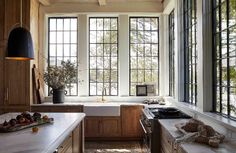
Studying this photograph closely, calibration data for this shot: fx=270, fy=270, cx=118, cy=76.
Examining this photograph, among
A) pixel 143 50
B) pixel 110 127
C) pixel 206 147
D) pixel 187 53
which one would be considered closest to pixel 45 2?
pixel 143 50

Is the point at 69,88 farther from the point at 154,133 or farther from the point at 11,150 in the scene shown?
the point at 11,150

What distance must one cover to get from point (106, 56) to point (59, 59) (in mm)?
1191

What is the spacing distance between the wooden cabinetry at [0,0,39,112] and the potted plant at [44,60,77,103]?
18.4 inches

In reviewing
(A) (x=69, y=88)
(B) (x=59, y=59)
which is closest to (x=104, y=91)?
(A) (x=69, y=88)

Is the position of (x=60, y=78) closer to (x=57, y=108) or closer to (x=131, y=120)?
(x=57, y=108)

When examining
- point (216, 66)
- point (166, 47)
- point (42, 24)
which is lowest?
point (216, 66)

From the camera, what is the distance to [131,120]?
593 centimetres

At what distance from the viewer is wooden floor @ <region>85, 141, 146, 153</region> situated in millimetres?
5184

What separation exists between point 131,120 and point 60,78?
1871 millimetres

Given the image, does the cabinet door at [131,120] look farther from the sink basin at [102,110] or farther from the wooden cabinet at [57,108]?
the wooden cabinet at [57,108]

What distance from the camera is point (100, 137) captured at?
596cm

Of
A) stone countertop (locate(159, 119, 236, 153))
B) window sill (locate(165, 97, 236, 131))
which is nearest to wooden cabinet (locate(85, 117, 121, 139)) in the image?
window sill (locate(165, 97, 236, 131))

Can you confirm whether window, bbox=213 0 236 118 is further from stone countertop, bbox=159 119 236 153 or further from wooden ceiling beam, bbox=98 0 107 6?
wooden ceiling beam, bbox=98 0 107 6

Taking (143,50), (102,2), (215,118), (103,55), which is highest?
(102,2)
